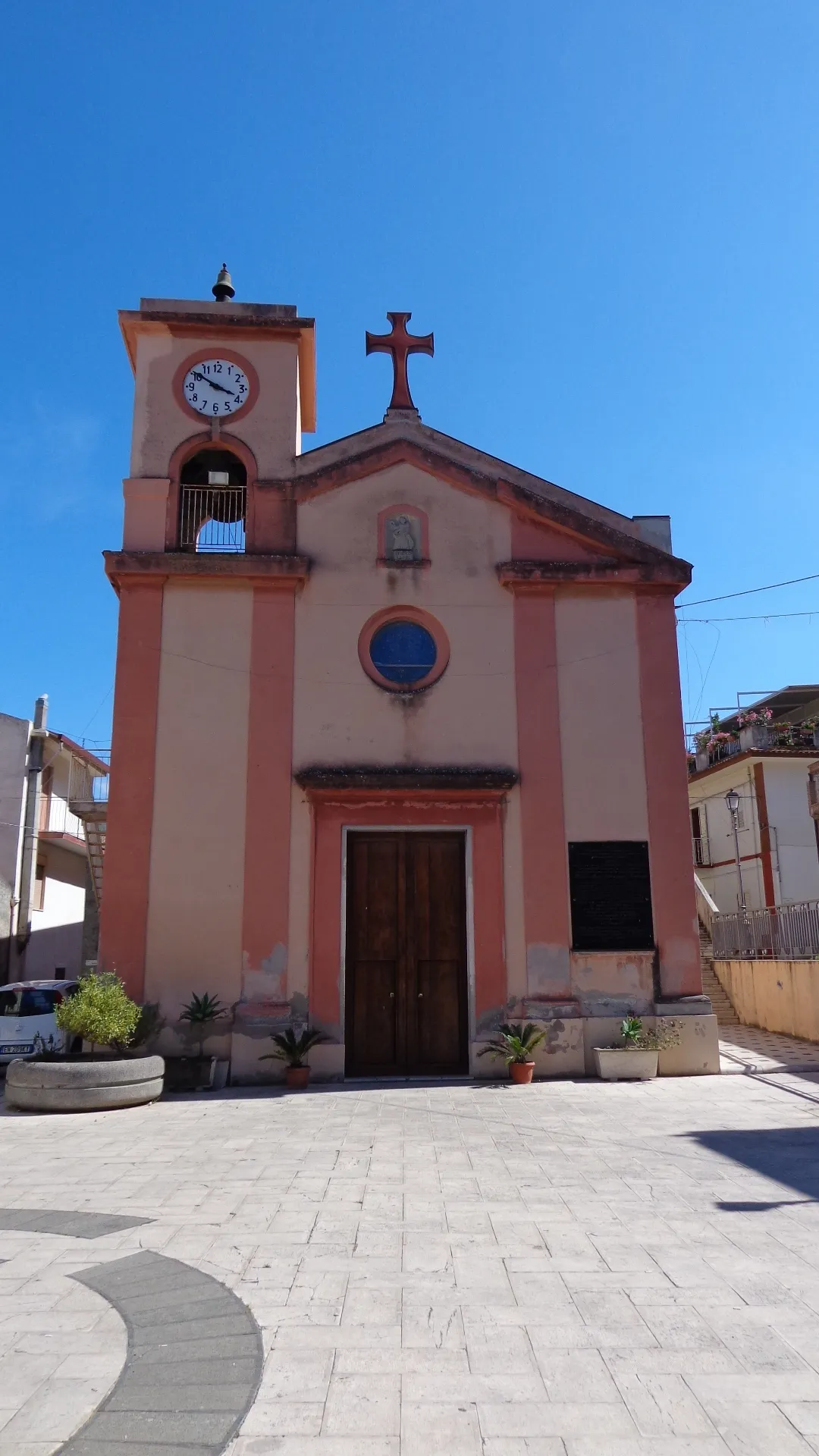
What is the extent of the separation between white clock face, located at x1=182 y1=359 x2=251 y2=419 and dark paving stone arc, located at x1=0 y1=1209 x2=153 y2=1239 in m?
10.8

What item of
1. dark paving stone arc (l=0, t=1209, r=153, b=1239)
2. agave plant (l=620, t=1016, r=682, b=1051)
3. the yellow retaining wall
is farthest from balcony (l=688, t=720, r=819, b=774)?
dark paving stone arc (l=0, t=1209, r=153, b=1239)

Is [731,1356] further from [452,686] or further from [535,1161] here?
[452,686]

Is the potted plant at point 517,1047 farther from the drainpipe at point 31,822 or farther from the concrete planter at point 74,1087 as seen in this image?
the drainpipe at point 31,822

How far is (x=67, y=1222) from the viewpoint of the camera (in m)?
6.12

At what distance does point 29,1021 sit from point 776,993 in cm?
1164

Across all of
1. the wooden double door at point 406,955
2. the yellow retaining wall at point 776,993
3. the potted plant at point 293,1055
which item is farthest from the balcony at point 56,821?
the yellow retaining wall at point 776,993

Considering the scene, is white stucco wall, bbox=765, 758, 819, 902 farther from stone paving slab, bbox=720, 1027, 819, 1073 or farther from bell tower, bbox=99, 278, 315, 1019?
bell tower, bbox=99, 278, 315, 1019

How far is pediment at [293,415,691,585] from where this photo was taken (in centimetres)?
1391

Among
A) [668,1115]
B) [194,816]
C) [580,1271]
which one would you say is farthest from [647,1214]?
[194,816]

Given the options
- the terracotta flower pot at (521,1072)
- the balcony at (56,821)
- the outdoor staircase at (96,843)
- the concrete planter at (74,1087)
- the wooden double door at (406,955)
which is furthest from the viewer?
the balcony at (56,821)

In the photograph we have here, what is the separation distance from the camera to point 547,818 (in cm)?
1295

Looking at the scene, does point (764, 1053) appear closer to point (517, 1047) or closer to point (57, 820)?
point (517, 1047)

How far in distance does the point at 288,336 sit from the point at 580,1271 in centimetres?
1297

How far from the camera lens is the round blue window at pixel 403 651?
44.2 ft
